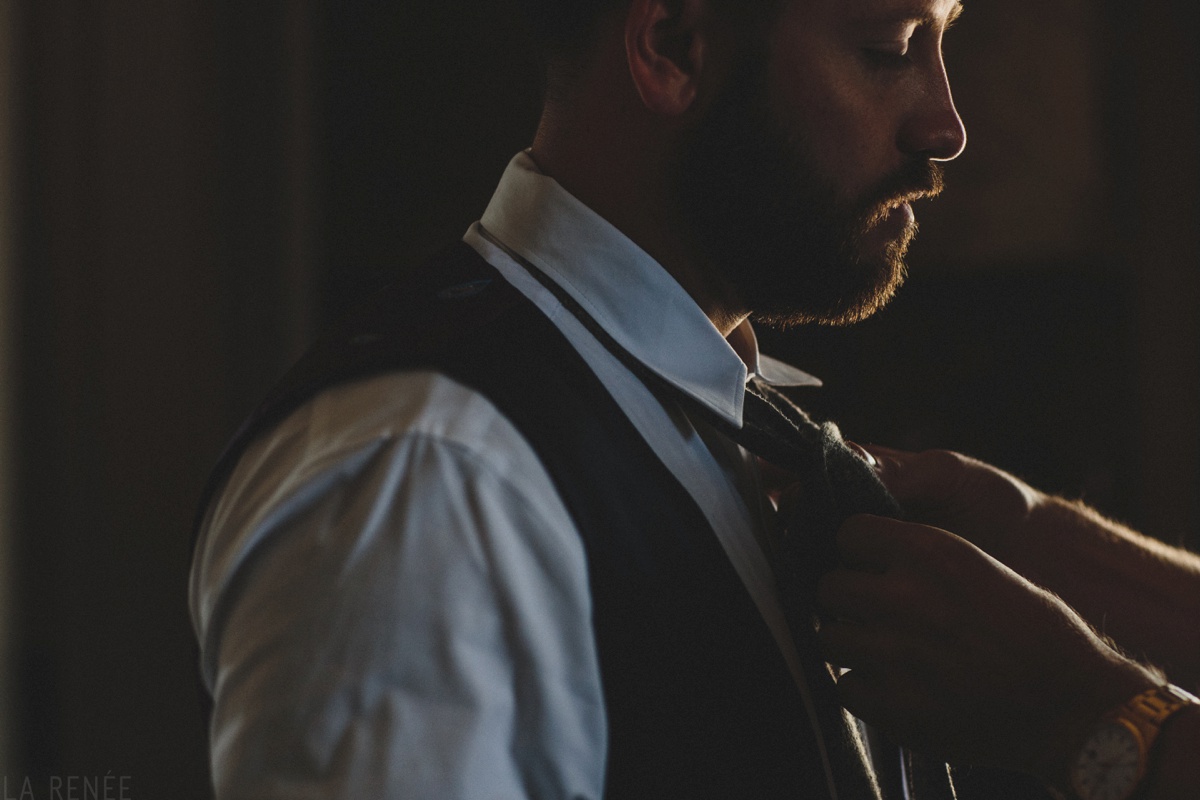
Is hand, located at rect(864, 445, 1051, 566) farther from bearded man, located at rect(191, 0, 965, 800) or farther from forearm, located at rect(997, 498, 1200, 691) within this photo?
bearded man, located at rect(191, 0, 965, 800)

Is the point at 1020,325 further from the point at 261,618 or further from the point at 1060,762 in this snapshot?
the point at 261,618

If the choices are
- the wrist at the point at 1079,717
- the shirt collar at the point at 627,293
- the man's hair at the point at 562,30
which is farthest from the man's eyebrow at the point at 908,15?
the wrist at the point at 1079,717

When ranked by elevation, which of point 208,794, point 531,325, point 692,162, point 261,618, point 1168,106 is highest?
point 1168,106

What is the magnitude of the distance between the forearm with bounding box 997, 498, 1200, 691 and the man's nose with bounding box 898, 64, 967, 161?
1.44 ft

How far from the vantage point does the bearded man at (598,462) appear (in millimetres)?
486

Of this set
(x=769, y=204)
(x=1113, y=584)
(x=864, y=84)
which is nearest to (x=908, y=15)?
(x=864, y=84)

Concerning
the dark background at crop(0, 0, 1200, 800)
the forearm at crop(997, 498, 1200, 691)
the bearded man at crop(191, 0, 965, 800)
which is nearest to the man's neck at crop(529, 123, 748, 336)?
the bearded man at crop(191, 0, 965, 800)

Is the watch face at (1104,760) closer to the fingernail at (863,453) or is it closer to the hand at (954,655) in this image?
the hand at (954,655)

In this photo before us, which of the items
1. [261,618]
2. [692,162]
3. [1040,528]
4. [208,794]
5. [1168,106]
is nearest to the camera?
[261,618]

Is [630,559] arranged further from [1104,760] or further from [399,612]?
[1104,760]

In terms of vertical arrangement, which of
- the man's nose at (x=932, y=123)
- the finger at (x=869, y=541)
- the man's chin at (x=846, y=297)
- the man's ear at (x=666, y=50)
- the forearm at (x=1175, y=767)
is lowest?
the forearm at (x=1175, y=767)

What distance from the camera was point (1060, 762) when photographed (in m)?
0.67

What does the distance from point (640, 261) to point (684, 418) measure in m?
0.11

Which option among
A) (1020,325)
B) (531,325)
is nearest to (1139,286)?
(1020,325)
